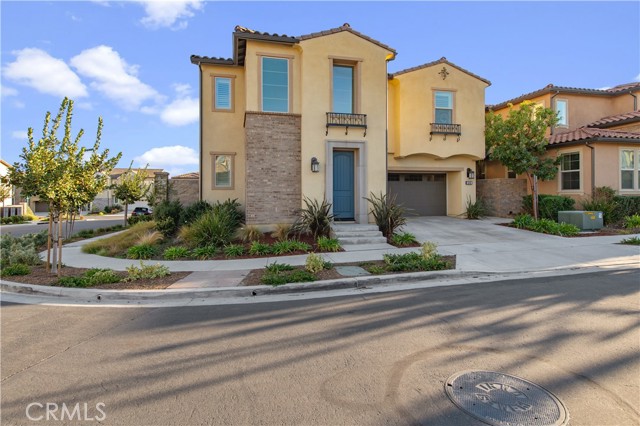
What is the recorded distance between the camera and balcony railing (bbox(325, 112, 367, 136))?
1295 cm

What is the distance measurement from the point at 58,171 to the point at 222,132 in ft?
25.0

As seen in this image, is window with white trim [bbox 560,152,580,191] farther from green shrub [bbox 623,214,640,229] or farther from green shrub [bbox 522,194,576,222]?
green shrub [bbox 623,214,640,229]

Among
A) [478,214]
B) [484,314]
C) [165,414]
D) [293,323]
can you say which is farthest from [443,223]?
[165,414]

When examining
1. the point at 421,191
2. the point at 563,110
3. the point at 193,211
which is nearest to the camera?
the point at 193,211

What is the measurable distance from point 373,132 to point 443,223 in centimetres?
536

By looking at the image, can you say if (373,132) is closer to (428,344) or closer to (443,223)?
(443,223)

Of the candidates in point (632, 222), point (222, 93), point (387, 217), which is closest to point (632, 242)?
point (632, 222)

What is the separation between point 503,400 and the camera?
300cm

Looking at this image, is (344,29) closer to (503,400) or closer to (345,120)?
(345,120)

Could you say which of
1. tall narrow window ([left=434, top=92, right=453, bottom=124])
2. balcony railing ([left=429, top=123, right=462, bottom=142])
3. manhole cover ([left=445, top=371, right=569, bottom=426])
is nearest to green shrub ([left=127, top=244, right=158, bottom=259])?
manhole cover ([left=445, top=371, right=569, bottom=426])

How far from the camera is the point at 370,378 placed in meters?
3.40

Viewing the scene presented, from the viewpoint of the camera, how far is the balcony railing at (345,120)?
12.9 metres

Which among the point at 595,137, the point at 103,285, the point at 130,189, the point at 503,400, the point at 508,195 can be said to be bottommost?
the point at 503,400

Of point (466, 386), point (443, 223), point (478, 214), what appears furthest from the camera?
point (478, 214)
